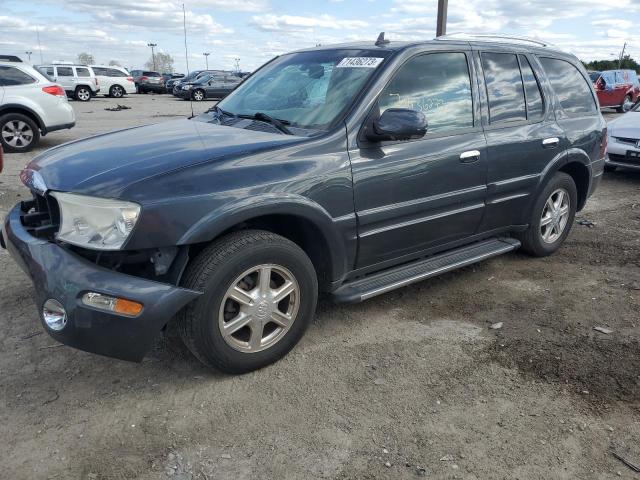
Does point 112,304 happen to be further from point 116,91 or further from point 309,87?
point 116,91

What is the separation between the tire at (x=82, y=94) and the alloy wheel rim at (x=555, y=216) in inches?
1033

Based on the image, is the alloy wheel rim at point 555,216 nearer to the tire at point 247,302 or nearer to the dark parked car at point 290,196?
the dark parked car at point 290,196

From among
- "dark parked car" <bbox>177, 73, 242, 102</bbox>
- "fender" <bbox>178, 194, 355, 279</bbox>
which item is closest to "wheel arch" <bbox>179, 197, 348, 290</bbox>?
"fender" <bbox>178, 194, 355, 279</bbox>

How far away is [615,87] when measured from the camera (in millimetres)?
22109

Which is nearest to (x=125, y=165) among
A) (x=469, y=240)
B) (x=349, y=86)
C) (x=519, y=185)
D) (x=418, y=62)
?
(x=349, y=86)

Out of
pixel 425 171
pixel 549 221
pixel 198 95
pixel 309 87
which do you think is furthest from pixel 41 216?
pixel 198 95

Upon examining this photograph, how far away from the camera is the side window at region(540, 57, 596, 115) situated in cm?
474

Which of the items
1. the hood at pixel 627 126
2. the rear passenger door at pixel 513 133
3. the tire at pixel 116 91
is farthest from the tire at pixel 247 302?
the tire at pixel 116 91

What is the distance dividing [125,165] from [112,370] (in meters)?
1.19

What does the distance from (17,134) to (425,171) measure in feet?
30.2

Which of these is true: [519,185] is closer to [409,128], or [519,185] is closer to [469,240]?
[469,240]

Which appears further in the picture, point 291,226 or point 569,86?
point 569,86

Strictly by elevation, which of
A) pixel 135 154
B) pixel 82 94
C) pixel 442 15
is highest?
pixel 442 15

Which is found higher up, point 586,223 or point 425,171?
point 425,171
